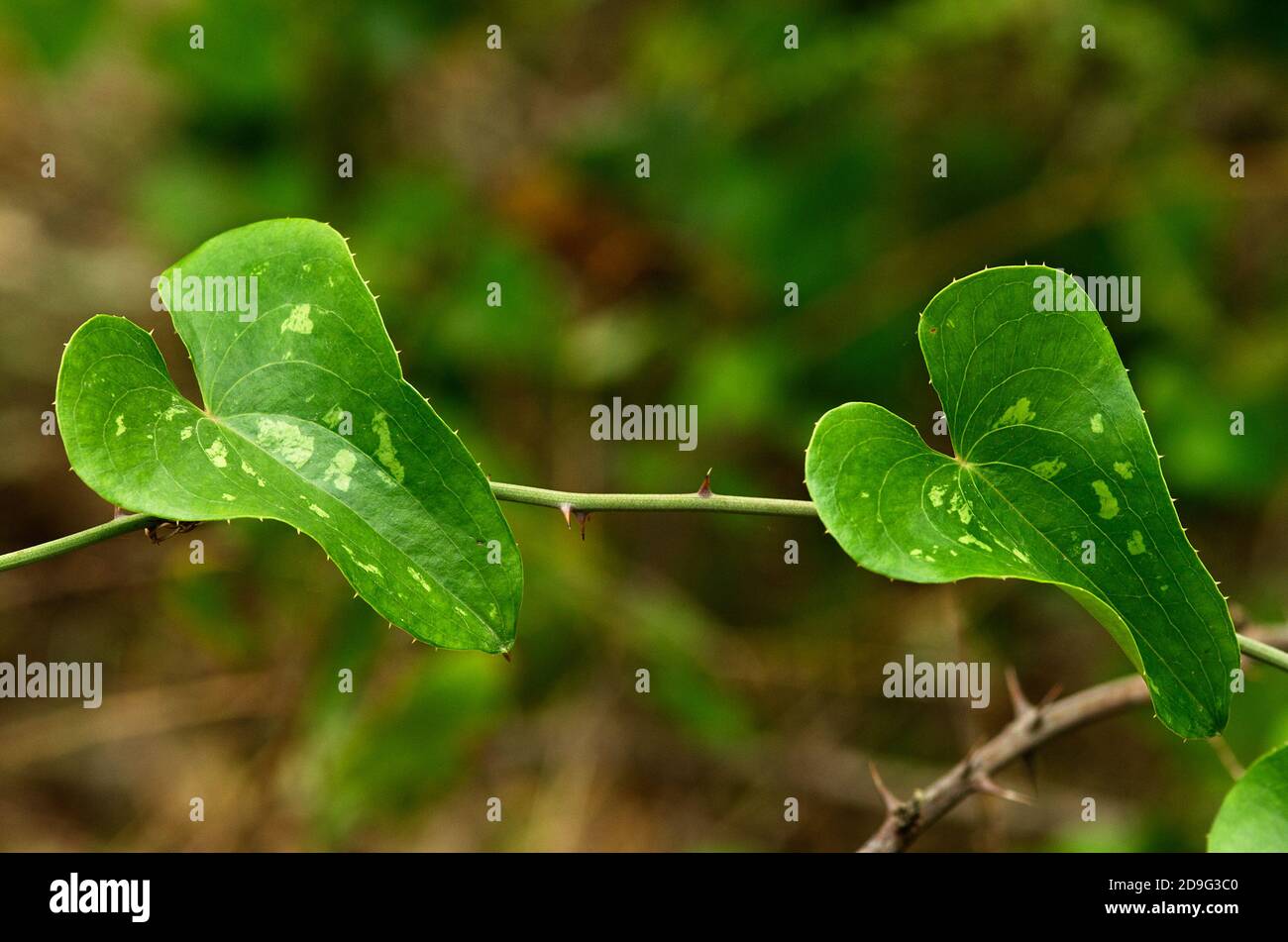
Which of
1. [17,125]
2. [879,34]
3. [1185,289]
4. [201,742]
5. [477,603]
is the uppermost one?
[17,125]

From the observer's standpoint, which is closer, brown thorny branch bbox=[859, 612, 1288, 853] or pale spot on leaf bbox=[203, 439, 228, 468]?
pale spot on leaf bbox=[203, 439, 228, 468]

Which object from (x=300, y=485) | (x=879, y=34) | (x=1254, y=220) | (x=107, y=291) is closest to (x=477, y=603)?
(x=300, y=485)

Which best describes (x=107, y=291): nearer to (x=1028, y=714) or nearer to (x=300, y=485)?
(x=300, y=485)

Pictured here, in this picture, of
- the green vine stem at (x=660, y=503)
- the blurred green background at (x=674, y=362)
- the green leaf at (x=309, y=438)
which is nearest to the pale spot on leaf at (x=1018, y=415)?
the green vine stem at (x=660, y=503)

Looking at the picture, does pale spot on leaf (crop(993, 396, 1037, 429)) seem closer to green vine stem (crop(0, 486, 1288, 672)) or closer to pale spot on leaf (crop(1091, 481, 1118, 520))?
pale spot on leaf (crop(1091, 481, 1118, 520))

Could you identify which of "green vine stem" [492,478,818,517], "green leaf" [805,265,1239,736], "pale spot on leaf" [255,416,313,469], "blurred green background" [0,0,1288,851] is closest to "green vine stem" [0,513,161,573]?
"pale spot on leaf" [255,416,313,469]

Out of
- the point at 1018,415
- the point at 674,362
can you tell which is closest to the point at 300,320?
the point at 1018,415

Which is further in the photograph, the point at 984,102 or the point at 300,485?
the point at 984,102
